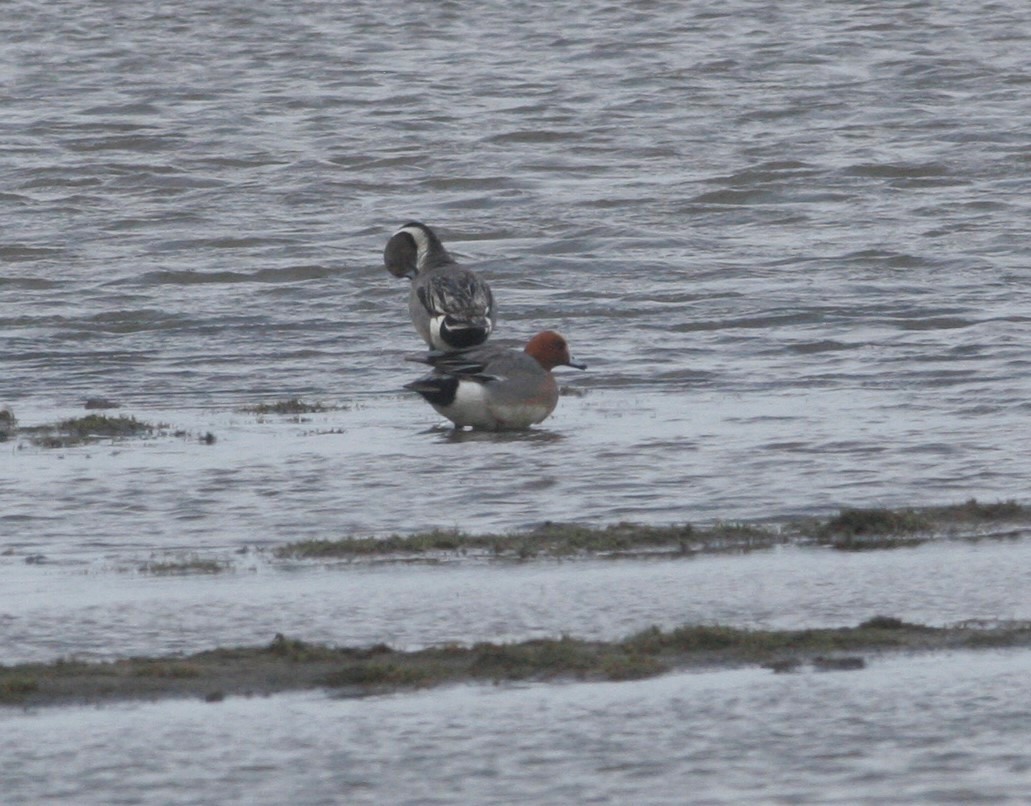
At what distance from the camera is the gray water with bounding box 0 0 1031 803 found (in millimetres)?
5359

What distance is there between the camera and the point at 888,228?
60.2 ft

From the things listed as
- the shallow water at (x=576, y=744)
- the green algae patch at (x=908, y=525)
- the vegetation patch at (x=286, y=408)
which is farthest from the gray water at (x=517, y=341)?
the green algae patch at (x=908, y=525)

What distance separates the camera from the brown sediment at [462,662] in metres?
5.72

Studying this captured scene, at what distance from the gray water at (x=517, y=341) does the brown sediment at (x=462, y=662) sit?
13 cm

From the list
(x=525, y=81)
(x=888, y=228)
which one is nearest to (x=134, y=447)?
(x=888, y=228)

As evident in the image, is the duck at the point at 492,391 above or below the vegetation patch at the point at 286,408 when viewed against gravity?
above

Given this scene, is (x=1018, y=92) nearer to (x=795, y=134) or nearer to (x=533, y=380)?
(x=795, y=134)

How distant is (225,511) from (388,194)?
13.0m

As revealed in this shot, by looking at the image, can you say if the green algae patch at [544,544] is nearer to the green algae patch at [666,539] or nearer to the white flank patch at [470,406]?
the green algae patch at [666,539]

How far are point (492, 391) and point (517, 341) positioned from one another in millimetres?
3620

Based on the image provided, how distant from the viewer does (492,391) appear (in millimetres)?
10852

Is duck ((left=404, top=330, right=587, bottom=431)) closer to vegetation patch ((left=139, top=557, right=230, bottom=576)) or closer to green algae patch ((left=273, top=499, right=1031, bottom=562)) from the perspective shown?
green algae patch ((left=273, top=499, right=1031, bottom=562))

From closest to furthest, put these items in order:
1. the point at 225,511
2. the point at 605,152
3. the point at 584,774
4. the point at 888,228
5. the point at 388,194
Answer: the point at 584,774 → the point at 225,511 → the point at 888,228 → the point at 388,194 → the point at 605,152

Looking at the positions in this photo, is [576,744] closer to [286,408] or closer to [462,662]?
[462,662]
